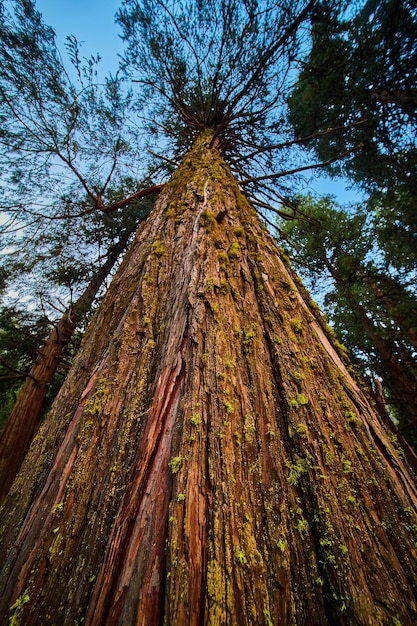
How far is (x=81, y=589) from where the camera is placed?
0.73m

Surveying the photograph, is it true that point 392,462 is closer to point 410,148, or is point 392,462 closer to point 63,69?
point 63,69

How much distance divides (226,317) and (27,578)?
1157 mm

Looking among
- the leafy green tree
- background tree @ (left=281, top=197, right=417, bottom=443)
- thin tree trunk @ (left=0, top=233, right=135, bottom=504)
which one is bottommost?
thin tree trunk @ (left=0, top=233, right=135, bottom=504)

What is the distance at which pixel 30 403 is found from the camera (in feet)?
15.1

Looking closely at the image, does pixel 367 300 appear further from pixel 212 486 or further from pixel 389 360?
pixel 212 486

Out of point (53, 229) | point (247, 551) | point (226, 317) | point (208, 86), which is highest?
point (208, 86)

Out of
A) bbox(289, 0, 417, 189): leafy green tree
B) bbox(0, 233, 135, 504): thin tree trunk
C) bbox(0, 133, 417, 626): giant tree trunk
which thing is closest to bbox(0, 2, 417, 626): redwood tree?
bbox(0, 133, 417, 626): giant tree trunk

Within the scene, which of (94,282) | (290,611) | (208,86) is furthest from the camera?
(94,282)

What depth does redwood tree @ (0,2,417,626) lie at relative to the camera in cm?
67

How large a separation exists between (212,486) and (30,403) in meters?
5.14

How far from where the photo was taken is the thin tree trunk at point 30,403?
410 centimetres

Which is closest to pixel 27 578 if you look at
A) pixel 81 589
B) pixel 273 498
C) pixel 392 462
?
pixel 81 589

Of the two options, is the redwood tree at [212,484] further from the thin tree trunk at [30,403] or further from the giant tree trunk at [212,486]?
the thin tree trunk at [30,403]

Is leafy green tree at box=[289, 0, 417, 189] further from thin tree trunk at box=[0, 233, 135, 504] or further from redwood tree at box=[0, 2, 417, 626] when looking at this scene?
thin tree trunk at box=[0, 233, 135, 504]
